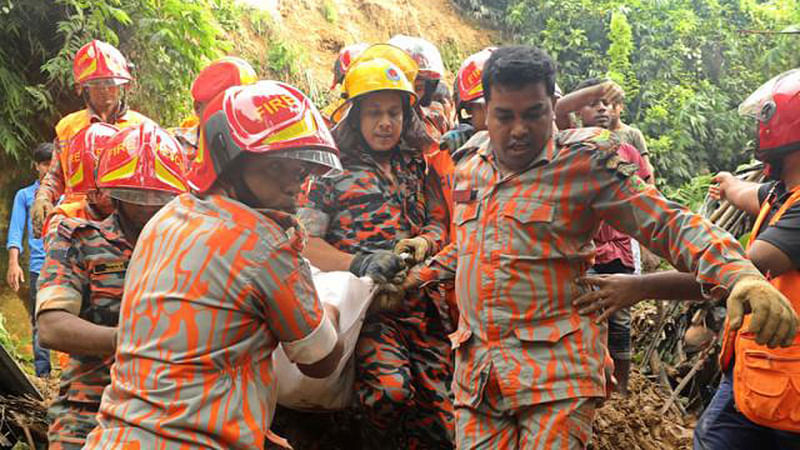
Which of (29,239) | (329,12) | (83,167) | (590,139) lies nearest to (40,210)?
(83,167)

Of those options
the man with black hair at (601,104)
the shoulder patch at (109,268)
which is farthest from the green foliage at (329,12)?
the shoulder patch at (109,268)

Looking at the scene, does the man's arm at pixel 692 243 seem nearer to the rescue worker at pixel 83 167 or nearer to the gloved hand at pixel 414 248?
the gloved hand at pixel 414 248

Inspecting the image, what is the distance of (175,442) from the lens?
2.22 m

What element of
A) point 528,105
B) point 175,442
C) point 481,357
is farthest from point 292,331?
point 528,105

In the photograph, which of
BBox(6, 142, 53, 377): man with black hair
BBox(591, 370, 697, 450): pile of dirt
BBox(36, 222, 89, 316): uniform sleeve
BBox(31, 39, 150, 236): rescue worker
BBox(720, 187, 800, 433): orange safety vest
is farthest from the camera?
BBox(6, 142, 53, 377): man with black hair

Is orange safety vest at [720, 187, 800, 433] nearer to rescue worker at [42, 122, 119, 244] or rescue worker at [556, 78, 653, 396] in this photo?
rescue worker at [556, 78, 653, 396]

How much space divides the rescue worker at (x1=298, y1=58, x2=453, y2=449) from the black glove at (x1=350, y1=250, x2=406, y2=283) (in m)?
0.03

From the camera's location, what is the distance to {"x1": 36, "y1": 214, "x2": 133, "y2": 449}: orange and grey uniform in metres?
3.05

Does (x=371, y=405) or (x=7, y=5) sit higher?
(x=7, y=5)

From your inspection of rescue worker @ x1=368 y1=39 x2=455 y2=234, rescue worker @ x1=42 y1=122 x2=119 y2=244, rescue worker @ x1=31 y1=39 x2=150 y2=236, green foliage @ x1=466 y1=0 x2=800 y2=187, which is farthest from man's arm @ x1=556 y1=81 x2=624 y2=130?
green foliage @ x1=466 y1=0 x2=800 y2=187

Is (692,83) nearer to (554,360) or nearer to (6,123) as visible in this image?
(6,123)

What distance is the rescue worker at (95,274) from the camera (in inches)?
115

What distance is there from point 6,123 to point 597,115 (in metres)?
6.65

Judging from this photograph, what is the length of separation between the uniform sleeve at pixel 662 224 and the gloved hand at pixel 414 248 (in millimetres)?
1030
